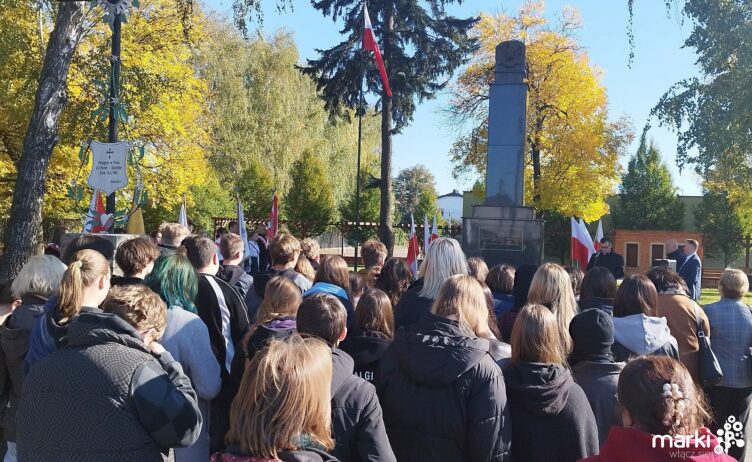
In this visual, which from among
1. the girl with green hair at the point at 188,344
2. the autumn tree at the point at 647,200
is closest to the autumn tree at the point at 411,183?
the autumn tree at the point at 647,200

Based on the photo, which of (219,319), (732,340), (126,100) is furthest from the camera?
(126,100)

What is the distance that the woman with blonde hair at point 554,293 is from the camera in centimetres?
394

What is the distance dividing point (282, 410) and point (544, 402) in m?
1.41

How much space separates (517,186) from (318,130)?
21.1 metres

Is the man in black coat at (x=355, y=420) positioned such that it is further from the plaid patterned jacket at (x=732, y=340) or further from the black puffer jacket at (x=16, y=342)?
the plaid patterned jacket at (x=732, y=340)

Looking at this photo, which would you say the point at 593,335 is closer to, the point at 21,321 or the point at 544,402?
the point at 544,402

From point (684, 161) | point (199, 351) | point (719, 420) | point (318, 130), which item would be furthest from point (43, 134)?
point (318, 130)

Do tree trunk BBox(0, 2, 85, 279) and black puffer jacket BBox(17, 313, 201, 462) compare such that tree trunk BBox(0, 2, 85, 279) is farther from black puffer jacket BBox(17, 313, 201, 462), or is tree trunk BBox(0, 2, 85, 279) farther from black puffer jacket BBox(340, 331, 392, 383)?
black puffer jacket BBox(17, 313, 201, 462)

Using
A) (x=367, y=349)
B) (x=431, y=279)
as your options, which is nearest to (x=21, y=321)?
(x=367, y=349)

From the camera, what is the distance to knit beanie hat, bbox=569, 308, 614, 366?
3348 millimetres

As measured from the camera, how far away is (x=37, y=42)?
16984mm

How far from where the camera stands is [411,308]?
430 cm

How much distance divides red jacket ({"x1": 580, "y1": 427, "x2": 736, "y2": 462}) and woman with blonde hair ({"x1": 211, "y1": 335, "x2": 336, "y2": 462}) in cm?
91

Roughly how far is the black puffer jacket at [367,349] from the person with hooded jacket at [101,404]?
3.92 feet
